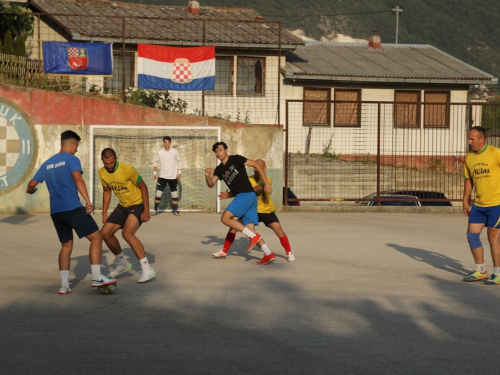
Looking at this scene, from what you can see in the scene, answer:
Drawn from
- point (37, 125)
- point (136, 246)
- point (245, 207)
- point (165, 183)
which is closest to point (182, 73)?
point (165, 183)

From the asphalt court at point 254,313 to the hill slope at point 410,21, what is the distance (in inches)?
3394

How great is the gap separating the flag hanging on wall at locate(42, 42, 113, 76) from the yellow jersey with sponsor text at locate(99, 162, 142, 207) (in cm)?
1145

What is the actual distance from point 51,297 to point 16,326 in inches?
61.8

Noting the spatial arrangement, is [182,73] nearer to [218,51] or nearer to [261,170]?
[218,51]

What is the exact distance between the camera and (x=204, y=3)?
100 m

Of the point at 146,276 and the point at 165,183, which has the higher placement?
the point at 165,183

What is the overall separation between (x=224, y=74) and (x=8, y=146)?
11714mm

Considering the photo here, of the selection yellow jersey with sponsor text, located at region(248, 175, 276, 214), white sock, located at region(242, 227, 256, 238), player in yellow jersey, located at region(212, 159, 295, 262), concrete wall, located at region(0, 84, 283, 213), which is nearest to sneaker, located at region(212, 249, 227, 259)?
player in yellow jersey, located at region(212, 159, 295, 262)

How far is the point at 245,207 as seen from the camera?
12.2 meters

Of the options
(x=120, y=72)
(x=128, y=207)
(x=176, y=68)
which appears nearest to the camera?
(x=128, y=207)

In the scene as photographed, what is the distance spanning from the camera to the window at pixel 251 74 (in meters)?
30.2

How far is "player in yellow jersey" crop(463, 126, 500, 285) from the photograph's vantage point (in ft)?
34.7

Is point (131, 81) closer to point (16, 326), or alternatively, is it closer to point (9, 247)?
point (9, 247)

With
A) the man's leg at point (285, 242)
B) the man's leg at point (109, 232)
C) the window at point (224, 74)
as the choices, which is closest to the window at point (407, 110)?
the window at point (224, 74)
